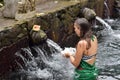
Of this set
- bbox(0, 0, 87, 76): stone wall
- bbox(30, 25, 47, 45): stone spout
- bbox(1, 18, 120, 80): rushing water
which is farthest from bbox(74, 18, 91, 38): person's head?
bbox(30, 25, 47, 45): stone spout

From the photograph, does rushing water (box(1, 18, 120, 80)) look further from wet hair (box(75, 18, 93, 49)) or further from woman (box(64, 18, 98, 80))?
wet hair (box(75, 18, 93, 49))

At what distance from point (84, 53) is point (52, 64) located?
11.5ft

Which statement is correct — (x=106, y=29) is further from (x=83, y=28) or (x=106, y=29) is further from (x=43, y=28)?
(x=83, y=28)

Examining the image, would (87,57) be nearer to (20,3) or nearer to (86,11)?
(20,3)

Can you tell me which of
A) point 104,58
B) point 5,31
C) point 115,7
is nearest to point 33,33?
point 5,31

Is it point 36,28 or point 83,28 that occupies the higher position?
point 83,28

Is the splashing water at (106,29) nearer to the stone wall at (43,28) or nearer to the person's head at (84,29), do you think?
the stone wall at (43,28)

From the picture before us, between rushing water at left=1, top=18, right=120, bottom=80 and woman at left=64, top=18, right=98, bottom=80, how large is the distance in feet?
8.11

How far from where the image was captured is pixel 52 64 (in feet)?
27.7

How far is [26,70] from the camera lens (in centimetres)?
808

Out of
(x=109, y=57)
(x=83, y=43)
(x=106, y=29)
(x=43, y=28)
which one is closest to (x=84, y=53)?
(x=83, y=43)

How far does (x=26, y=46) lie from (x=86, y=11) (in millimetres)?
3260

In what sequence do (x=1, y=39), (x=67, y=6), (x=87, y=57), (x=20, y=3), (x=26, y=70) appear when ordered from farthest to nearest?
1. (x=67, y=6)
2. (x=20, y=3)
3. (x=26, y=70)
4. (x=1, y=39)
5. (x=87, y=57)

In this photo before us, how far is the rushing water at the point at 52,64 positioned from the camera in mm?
7729
